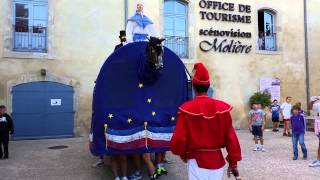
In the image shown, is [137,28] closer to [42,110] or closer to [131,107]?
[131,107]

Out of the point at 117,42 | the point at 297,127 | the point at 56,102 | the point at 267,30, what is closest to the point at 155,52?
the point at 297,127

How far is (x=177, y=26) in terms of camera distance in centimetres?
1647

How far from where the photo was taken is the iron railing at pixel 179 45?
53.2 feet

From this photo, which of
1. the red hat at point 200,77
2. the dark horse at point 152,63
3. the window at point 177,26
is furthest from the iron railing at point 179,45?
the red hat at point 200,77

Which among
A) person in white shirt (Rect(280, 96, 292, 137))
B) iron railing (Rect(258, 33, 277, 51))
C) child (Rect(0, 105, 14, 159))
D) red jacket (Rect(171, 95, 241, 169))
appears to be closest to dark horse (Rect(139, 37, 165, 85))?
red jacket (Rect(171, 95, 241, 169))

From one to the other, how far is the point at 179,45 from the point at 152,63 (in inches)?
402

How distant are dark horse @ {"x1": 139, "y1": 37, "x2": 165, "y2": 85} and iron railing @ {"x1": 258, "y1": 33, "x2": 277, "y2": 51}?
12526 millimetres

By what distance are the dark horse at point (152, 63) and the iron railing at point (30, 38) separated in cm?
873

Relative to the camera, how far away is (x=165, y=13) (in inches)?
642

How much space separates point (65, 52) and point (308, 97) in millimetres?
11942

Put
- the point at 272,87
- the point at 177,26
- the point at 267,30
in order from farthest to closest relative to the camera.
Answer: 1. the point at 267,30
2. the point at 272,87
3. the point at 177,26

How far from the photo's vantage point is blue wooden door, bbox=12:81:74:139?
13.6 metres

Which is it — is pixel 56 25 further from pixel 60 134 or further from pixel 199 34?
pixel 199 34

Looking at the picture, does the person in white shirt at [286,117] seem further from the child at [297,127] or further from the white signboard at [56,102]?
the white signboard at [56,102]
